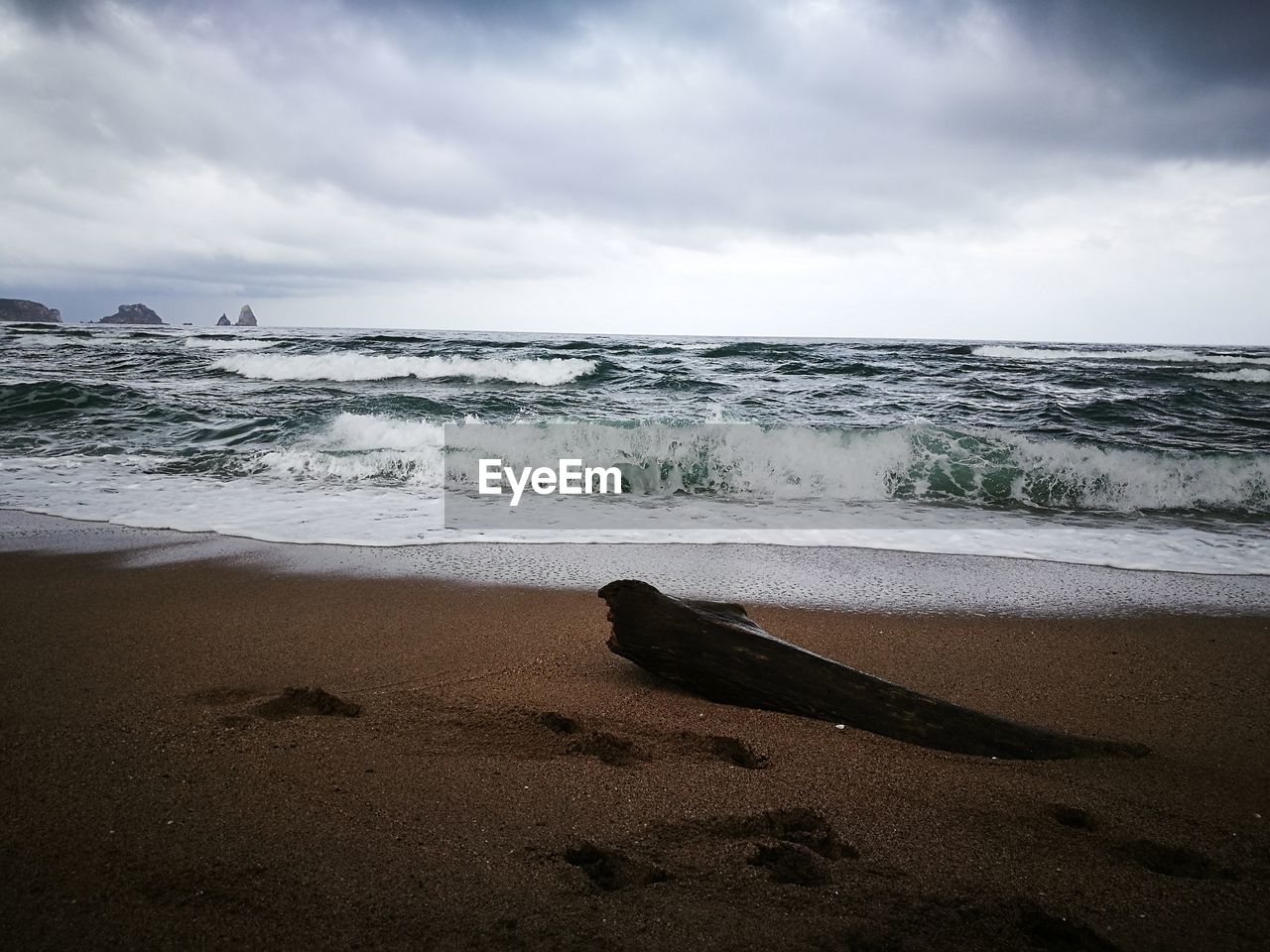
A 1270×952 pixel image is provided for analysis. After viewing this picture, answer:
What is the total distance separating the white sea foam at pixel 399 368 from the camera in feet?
62.3

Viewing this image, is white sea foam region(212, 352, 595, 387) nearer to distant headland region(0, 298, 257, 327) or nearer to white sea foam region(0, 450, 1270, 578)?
white sea foam region(0, 450, 1270, 578)

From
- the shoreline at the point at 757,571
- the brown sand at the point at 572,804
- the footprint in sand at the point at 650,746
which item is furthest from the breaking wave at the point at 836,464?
the footprint in sand at the point at 650,746

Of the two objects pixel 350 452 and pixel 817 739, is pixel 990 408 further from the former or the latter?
pixel 817 739

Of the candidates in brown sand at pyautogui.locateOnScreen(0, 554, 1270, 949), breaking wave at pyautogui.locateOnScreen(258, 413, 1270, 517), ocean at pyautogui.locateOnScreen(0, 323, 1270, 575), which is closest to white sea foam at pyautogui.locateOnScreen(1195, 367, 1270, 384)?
ocean at pyautogui.locateOnScreen(0, 323, 1270, 575)

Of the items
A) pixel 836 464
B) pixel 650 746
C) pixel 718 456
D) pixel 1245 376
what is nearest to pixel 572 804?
pixel 650 746

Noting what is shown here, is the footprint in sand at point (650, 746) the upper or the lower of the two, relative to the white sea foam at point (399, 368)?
lower

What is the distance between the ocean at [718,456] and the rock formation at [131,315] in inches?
3905

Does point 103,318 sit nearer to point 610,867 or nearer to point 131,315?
point 131,315

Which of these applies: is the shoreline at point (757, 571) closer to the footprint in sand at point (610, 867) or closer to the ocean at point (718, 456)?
the ocean at point (718, 456)

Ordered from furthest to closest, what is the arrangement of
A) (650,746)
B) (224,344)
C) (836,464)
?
Result: (224,344), (836,464), (650,746)

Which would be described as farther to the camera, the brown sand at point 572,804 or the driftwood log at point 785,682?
the driftwood log at point 785,682

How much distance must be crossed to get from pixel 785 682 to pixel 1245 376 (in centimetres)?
2596

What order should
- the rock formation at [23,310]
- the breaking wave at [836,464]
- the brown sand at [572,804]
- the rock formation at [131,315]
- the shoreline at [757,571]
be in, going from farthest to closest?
the rock formation at [131,315]
the rock formation at [23,310]
the breaking wave at [836,464]
the shoreline at [757,571]
the brown sand at [572,804]

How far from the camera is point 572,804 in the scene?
2.20 m
